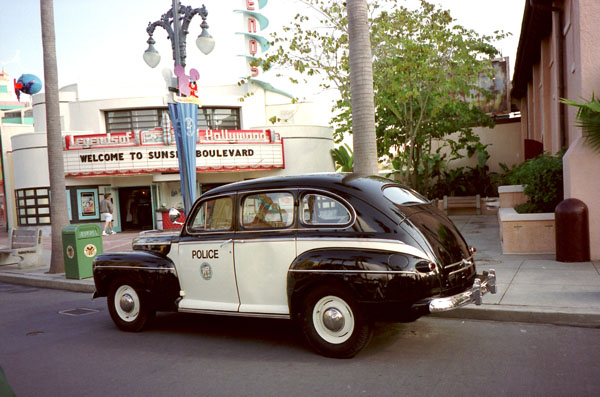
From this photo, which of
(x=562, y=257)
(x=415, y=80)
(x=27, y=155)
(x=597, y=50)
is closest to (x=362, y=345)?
(x=562, y=257)

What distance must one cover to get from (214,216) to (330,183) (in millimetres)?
1460

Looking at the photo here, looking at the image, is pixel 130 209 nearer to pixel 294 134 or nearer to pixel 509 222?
pixel 294 134

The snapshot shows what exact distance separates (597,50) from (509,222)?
3.29 metres

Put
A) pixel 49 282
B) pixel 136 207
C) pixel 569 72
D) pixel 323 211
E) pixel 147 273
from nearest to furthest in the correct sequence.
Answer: pixel 323 211, pixel 147 273, pixel 49 282, pixel 569 72, pixel 136 207

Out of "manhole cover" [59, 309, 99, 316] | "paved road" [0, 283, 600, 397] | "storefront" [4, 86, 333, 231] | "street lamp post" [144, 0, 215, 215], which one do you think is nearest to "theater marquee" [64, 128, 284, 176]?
"storefront" [4, 86, 333, 231]

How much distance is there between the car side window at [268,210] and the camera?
219 inches

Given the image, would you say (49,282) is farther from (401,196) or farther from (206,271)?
(401,196)

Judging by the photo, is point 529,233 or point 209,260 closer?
point 209,260

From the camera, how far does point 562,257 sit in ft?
28.9

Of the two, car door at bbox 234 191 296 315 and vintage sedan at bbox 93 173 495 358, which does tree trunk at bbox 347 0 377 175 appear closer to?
vintage sedan at bbox 93 173 495 358

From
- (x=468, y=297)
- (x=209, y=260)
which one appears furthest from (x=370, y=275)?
(x=209, y=260)

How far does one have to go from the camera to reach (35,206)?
26.4 metres

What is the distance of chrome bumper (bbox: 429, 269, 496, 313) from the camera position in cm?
473

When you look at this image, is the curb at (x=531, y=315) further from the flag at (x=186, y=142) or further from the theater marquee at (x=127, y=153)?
the theater marquee at (x=127, y=153)
